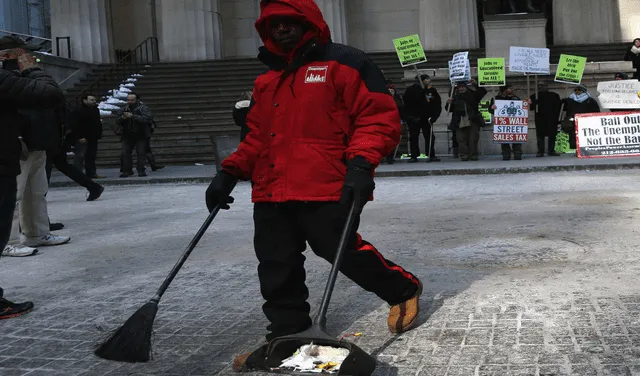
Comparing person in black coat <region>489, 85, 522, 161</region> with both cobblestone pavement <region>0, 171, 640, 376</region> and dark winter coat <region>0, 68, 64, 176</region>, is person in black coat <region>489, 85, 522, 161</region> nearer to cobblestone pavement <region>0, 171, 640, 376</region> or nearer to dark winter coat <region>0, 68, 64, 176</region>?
cobblestone pavement <region>0, 171, 640, 376</region>

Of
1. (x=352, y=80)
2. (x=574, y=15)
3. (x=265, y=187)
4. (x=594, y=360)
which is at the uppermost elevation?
(x=574, y=15)

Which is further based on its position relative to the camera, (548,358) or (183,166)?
(183,166)

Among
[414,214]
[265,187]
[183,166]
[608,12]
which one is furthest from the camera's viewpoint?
[608,12]

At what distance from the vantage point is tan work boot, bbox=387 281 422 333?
16.1 ft

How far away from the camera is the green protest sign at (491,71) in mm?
20375

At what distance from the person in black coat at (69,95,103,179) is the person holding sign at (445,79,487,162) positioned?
296 inches

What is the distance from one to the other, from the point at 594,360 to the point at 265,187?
1758 millimetres

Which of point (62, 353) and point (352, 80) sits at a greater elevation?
point (352, 80)

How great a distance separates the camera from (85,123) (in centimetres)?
1842

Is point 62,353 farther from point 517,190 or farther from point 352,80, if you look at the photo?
point 517,190

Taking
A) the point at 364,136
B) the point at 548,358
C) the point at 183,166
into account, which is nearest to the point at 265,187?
the point at 364,136

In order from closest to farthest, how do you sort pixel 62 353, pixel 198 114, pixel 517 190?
pixel 62 353
pixel 517 190
pixel 198 114

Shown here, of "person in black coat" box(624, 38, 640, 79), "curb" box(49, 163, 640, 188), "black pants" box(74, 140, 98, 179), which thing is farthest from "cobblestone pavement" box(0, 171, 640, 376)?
"person in black coat" box(624, 38, 640, 79)

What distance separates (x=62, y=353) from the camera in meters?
4.87
